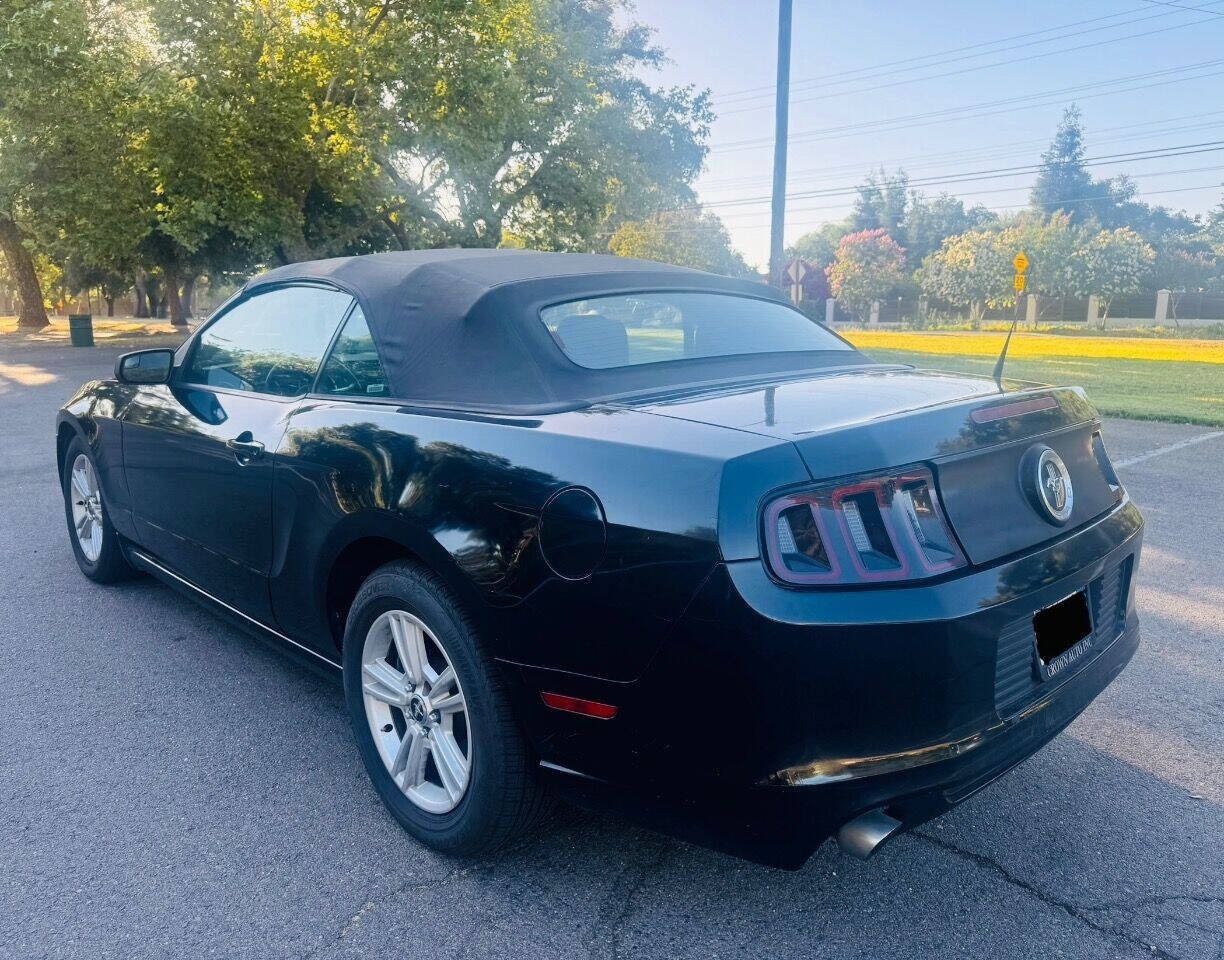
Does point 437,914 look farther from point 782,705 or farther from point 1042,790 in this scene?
point 1042,790

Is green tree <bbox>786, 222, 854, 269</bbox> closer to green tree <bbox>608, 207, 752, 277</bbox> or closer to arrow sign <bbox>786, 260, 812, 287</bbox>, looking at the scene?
green tree <bbox>608, 207, 752, 277</bbox>

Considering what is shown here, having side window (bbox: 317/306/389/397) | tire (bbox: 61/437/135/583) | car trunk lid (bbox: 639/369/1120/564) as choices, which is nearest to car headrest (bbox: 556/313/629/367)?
car trunk lid (bbox: 639/369/1120/564)

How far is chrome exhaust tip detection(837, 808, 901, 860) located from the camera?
1991mm

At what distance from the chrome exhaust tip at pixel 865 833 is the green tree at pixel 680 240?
51.1 m

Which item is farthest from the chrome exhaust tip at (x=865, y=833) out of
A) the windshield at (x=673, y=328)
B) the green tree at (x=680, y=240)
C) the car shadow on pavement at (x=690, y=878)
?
the green tree at (x=680, y=240)

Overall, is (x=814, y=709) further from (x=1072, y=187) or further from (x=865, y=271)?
(x=1072, y=187)

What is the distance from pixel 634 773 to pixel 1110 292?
71009 mm

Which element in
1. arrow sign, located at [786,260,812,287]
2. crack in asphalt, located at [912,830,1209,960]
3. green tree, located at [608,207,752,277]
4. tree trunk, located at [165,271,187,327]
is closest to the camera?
crack in asphalt, located at [912,830,1209,960]

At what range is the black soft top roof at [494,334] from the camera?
2691mm

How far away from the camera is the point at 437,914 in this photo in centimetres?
233

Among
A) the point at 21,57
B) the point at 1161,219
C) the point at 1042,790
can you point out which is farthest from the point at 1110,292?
the point at 1042,790

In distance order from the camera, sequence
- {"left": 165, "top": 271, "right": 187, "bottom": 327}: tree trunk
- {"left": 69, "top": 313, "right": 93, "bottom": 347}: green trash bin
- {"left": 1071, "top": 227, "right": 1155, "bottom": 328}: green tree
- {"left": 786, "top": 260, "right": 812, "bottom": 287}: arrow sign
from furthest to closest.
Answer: {"left": 1071, "top": 227, "right": 1155, "bottom": 328}: green tree → {"left": 165, "top": 271, "right": 187, "bottom": 327}: tree trunk → {"left": 69, "top": 313, "right": 93, "bottom": 347}: green trash bin → {"left": 786, "top": 260, "right": 812, "bottom": 287}: arrow sign

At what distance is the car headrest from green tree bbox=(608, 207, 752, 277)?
4995 centimetres

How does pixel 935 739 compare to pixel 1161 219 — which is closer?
pixel 935 739
